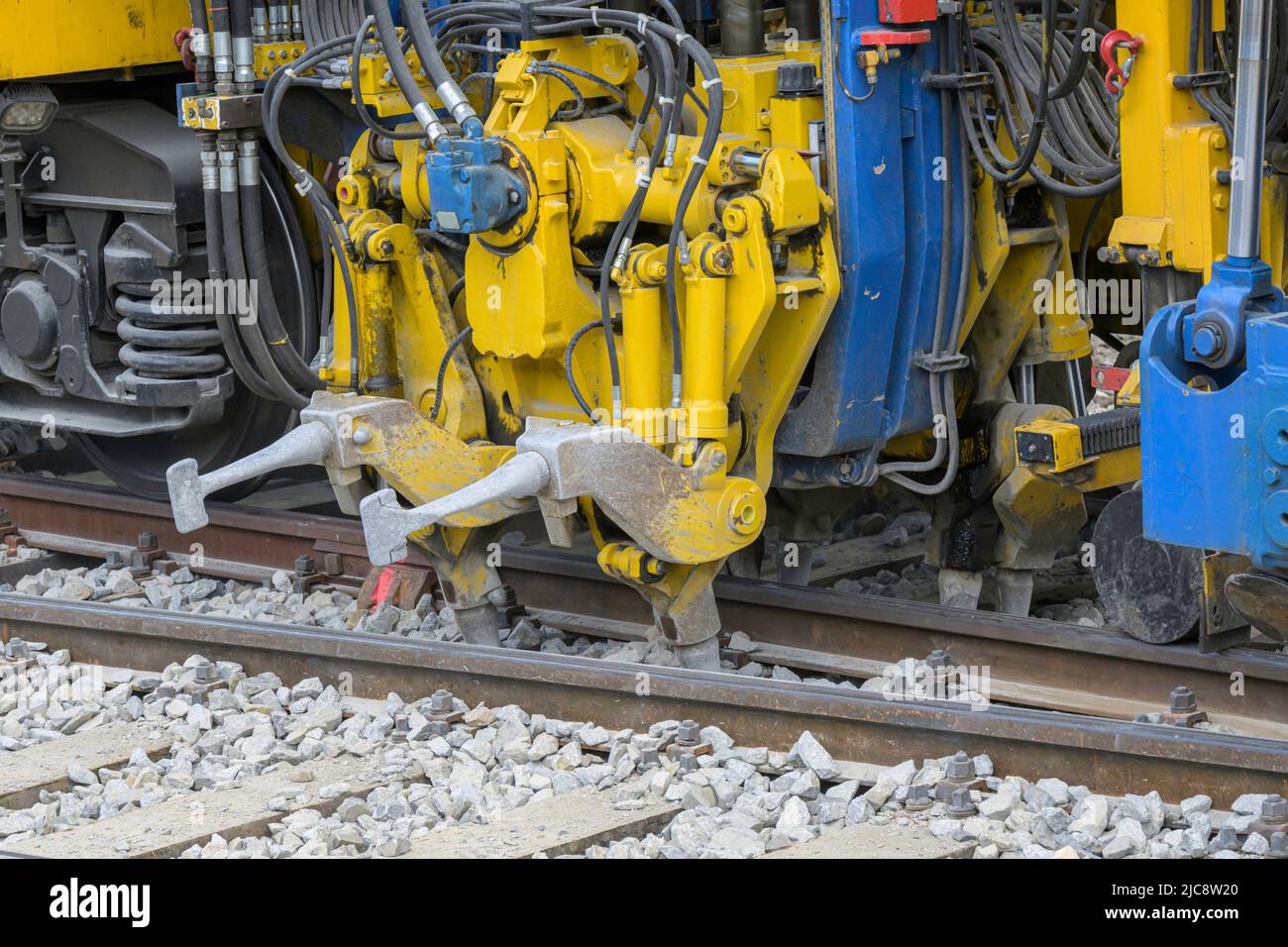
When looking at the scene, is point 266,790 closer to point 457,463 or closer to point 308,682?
point 308,682

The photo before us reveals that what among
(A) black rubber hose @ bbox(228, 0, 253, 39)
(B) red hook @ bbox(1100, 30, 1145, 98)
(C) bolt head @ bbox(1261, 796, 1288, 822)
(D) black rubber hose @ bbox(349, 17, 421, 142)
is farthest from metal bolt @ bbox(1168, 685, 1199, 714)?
(A) black rubber hose @ bbox(228, 0, 253, 39)

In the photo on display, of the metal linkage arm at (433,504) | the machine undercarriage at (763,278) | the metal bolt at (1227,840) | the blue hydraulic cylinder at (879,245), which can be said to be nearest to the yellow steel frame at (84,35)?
the machine undercarriage at (763,278)

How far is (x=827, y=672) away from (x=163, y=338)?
2598mm

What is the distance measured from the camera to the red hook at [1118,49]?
16.7 feet

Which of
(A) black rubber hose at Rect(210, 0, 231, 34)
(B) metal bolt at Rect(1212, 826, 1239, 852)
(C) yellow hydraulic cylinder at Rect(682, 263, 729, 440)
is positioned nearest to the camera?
(B) metal bolt at Rect(1212, 826, 1239, 852)

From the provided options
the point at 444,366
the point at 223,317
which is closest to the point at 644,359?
the point at 444,366

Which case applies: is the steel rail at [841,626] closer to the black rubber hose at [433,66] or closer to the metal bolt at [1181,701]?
the metal bolt at [1181,701]

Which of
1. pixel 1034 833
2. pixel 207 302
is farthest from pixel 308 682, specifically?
pixel 1034 833

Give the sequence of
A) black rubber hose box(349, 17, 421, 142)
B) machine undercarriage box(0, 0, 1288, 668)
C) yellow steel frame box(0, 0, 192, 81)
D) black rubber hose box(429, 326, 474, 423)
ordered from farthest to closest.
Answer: yellow steel frame box(0, 0, 192, 81), black rubber hose box(429, 326, 474, 423), black rubber hose box(349, 17, 421, 142), machine undercarriage box(0, 0, 1288, 668)

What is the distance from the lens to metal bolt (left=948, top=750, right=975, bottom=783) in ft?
15.8

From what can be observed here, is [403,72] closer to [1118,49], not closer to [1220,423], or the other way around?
[1118,49]

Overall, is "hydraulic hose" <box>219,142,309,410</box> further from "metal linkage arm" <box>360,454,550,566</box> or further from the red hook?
the red hook

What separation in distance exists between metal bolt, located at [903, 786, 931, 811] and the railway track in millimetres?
235

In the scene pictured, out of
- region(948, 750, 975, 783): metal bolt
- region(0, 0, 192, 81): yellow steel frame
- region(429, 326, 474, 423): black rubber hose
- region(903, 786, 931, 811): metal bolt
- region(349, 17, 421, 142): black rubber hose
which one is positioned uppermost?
region(0, 0, 192, 81): yellow steel frame
